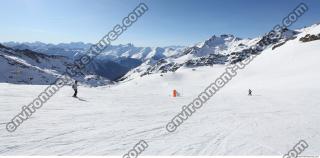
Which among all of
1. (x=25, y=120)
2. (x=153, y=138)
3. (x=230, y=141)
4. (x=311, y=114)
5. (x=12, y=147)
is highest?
(x=25, y=120)

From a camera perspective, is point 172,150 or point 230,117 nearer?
point 172,150

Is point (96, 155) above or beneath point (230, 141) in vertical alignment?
above

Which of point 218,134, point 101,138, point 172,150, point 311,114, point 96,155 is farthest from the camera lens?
point 311,114

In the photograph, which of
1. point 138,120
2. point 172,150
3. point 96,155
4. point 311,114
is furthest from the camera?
point 311,114

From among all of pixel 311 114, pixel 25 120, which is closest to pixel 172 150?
pixel 25 120

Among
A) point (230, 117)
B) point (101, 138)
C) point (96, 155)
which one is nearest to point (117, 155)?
point (96, 155)

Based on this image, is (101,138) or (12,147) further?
(101,138)

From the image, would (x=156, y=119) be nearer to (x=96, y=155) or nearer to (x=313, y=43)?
(x=96, y=155)

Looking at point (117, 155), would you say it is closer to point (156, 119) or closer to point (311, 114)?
point (156, 119)

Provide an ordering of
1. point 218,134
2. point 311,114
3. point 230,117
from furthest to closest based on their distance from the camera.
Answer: point 311,114 → point 230,117 → point 218,134
